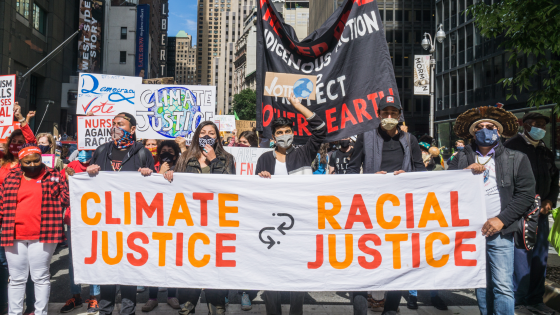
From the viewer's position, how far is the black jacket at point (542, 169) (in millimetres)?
4688

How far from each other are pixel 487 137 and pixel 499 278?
4.09ft

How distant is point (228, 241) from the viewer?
400 cm

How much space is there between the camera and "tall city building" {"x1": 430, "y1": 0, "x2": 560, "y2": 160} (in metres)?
27.3

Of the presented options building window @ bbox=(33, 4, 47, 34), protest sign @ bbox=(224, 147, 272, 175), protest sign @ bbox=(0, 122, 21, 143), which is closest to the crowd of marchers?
protest sign @ bbox=(0, 122, 21, 143)

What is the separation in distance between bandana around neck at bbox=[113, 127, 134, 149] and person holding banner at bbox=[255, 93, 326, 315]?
1.39 meters

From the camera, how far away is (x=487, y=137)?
150 inches

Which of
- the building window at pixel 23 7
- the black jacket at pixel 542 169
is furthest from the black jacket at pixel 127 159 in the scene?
the building window at pixel 23 7

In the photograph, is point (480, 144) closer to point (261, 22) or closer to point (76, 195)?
point (261, 22)

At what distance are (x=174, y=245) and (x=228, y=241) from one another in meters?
0.52

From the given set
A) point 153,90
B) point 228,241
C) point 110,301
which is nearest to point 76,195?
point 110,301

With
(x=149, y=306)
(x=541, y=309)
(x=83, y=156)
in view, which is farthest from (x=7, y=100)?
(x=541, y=309)

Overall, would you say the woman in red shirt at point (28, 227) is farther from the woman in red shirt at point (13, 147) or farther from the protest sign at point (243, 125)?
the protest sign at point (243, 125)

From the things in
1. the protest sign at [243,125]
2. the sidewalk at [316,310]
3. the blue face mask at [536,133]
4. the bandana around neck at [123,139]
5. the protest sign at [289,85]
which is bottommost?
the sidewalk at [316,310]

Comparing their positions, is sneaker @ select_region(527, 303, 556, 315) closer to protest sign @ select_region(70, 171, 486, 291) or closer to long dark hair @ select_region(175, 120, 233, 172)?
protest sign @ select_region(70, 171, 486, 291)
